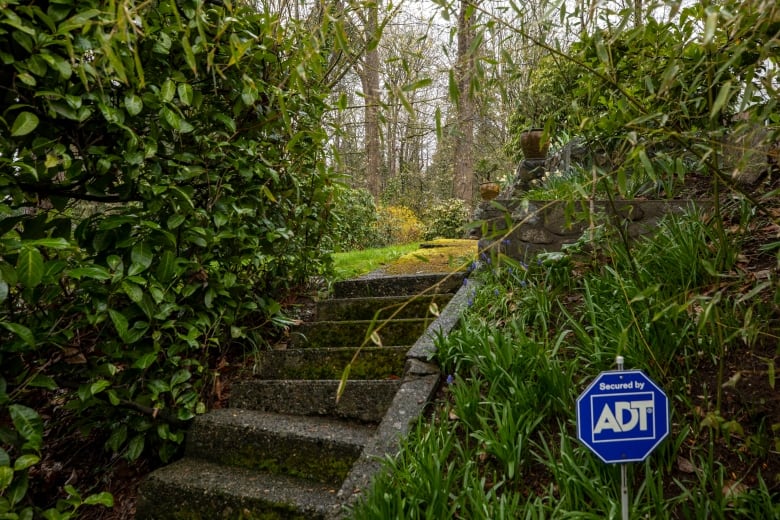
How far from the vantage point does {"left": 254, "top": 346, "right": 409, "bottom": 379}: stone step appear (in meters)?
2.84

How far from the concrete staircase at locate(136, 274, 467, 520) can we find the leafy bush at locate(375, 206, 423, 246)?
7203 millimetres

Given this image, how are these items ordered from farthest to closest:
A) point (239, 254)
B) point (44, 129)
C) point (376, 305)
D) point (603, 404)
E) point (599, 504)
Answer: point (376, 305) < point (239, 254) < point (44, 129) < point (599, 504) < point (603, 404)

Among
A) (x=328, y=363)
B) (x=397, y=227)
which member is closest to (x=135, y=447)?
(x=328, y=363)

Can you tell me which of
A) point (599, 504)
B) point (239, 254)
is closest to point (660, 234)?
point (599, 504)

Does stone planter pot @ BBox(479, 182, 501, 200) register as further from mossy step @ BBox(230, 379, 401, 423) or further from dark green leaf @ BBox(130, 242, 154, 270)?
dark green leaf @ BBox(130, 242, 154, 270)

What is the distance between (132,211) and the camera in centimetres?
223

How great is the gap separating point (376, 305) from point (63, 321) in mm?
1887

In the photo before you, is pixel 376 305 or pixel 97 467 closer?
pixel 97 467

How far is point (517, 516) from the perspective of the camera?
64.4 inches

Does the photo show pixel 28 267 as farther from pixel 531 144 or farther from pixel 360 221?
pixel 360 221

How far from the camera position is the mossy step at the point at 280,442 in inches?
92.0

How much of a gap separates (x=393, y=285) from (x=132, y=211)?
2020 millimetres

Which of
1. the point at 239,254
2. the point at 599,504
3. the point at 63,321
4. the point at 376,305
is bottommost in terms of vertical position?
the point at 599,504

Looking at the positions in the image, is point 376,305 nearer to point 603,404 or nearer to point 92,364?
point 92,364
